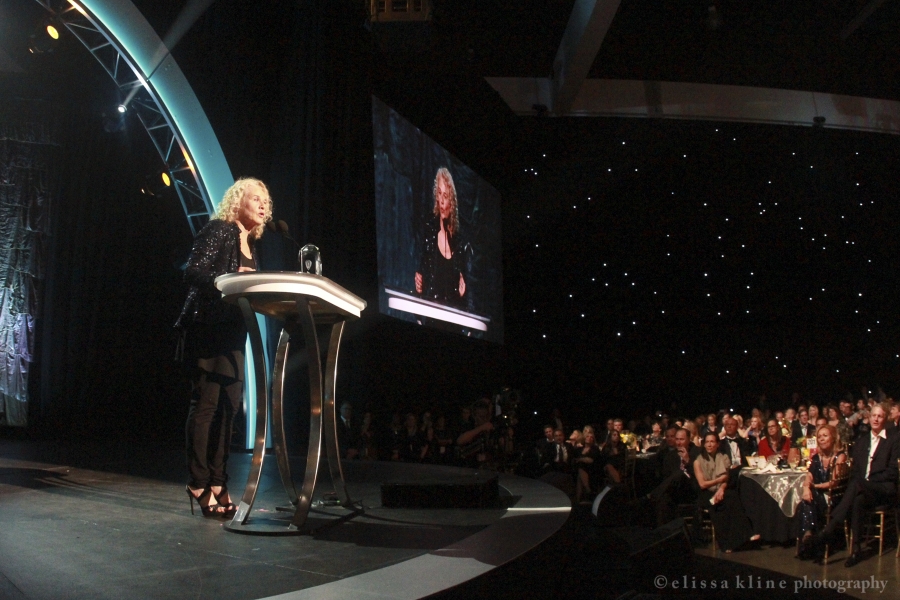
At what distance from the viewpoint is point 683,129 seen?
10.4m

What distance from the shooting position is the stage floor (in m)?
1.33

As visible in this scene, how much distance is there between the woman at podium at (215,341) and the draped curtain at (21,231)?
522 cm

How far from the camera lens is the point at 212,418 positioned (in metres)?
2.16

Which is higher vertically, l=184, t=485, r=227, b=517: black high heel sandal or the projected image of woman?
the projected image of woman

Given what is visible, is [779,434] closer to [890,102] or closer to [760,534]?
[760,534]

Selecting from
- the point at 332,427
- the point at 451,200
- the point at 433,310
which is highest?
the point at 451,200

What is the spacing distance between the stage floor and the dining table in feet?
8.18

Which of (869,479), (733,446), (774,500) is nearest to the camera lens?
(869,479)

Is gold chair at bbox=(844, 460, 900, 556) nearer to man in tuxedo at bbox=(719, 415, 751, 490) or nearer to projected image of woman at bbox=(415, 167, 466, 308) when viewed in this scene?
man in tuxedo at bbox=(719, 415, 751, 490)

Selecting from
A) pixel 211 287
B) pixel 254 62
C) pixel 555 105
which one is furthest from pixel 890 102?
pixel 211 287

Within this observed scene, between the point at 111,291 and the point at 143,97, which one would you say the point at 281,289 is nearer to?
the point at 143,97

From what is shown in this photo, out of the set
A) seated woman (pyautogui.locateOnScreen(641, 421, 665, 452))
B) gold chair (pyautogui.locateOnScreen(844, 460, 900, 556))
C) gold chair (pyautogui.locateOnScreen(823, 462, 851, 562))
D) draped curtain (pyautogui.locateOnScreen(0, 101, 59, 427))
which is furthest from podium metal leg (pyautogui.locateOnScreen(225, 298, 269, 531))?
seated woman (pyautogui.locateOnScreen(641, 421, 665, 452))

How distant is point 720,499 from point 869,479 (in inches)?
34.9

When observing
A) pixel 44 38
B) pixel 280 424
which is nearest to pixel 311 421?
pixel 280 424
